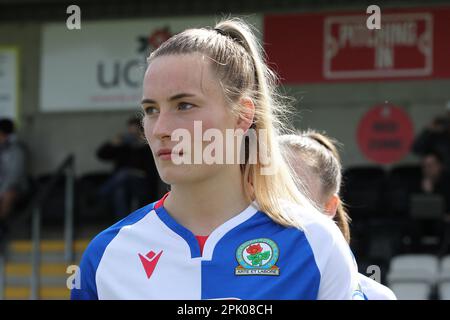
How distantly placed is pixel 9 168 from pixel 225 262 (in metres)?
9.22

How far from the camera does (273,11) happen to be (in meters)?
11.3

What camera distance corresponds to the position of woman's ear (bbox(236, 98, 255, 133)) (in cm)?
202

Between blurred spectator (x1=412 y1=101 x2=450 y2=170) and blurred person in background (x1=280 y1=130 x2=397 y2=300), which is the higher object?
blurred spectator (x1=412 y1=101 x2=450 y2=170)

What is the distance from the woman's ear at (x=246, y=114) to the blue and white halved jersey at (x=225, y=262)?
0.57ft

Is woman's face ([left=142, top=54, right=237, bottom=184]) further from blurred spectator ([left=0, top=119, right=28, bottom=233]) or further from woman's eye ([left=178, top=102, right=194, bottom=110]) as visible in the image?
blurred spectator ([left=0, top=119, right=28, bottom=233])

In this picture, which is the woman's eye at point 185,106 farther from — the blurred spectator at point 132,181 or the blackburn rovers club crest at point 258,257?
the blurred spectator at point 132,181

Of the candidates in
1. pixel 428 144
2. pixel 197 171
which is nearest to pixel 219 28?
pixel 197 171

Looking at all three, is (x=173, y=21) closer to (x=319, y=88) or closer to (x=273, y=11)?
(x=273, y=11)

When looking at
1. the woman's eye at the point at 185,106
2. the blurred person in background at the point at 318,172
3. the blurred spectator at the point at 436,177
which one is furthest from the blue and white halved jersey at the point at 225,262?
the blurred spectator at the point at 436,177

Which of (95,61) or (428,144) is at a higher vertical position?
(95,61)

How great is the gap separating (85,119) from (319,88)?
3059 millimetres

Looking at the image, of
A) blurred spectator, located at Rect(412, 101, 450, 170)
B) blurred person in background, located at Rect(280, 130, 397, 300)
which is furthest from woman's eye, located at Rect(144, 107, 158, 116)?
blurred spectator, located at Rect(412, 101, 450, 170)

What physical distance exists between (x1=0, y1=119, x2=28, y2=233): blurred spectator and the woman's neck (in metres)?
8.94

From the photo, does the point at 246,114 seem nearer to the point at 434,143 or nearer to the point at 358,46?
the point at 434,143
